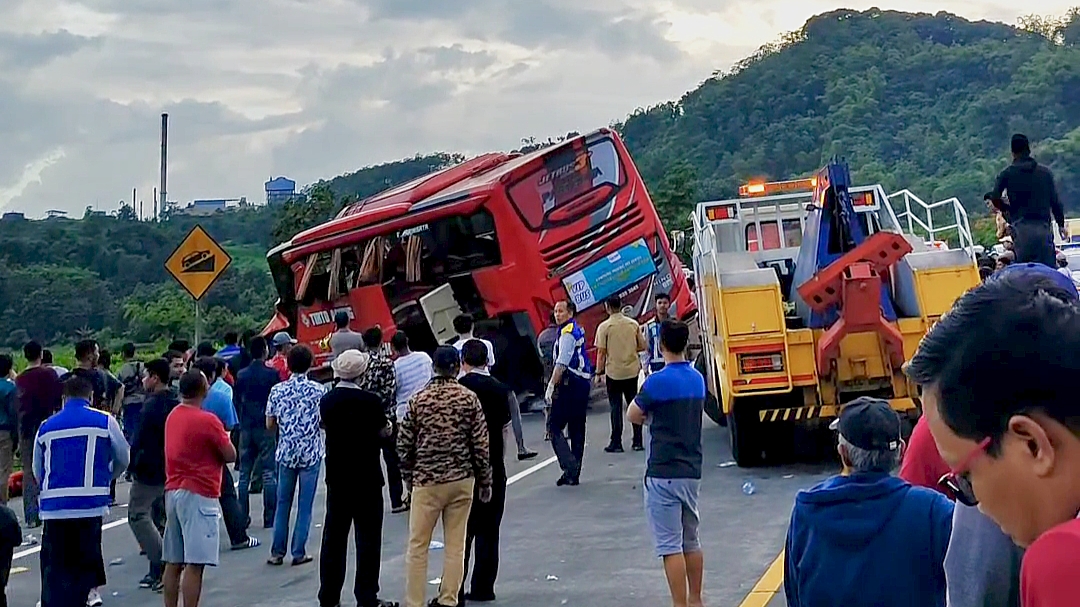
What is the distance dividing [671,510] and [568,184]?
11791 mm

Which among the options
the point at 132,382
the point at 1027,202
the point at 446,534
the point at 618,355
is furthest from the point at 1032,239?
the point at 132,382

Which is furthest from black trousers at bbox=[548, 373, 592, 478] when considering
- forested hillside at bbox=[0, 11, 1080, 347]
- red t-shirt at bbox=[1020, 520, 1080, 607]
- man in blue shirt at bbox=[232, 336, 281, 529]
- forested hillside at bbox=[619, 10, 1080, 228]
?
forested hillside at bbox=[619, 10, 1080, 228]

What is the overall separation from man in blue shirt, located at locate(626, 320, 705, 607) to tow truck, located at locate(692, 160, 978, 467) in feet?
14.0

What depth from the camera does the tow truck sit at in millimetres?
11328

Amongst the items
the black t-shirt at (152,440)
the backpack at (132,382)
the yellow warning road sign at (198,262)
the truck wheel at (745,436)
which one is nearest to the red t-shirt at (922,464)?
the black t-shirt at (152,440)

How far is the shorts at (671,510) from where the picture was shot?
7.36 m

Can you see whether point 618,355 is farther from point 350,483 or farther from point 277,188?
point 277,188

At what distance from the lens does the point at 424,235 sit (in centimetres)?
1891

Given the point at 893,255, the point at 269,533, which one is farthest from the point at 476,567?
the point at 893,255

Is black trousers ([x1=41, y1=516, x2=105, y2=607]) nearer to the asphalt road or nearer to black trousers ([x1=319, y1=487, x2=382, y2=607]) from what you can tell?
the asphalt road

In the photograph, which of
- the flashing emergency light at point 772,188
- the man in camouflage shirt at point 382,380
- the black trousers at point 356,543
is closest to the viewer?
the black trousers at point 356,543

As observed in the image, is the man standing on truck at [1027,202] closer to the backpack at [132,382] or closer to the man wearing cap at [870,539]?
the man wearing cap at [870,539]

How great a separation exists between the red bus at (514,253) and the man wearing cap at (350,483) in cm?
898

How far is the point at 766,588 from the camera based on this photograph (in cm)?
819
